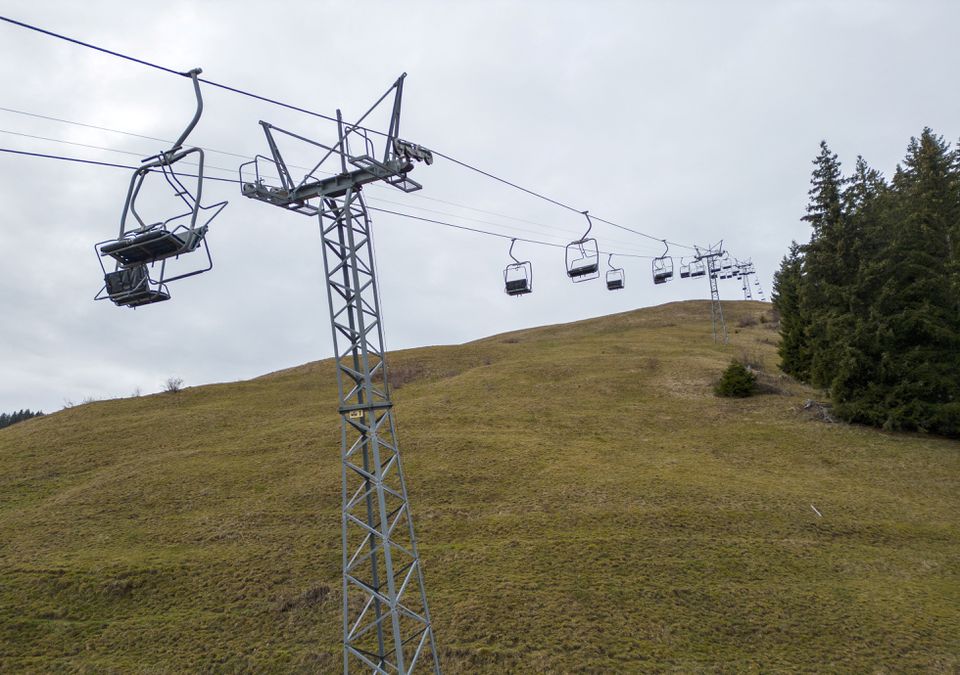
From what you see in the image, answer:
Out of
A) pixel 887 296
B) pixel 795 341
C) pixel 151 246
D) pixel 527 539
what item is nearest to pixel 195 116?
pixel 151 246

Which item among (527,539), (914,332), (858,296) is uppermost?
(858,296)

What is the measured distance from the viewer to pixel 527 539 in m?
26.2

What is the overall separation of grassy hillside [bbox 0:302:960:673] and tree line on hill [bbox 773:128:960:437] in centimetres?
250

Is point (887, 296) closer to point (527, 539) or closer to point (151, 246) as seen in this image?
point (527, 539)

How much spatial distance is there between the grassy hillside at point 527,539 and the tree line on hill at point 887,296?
2503 mm

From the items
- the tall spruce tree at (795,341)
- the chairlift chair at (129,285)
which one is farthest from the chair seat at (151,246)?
the tall spruce tree at (795,341)

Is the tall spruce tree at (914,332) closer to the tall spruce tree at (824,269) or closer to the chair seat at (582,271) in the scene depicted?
the tall spruce tree at (824,269)

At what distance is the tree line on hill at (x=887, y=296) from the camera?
3562 cm

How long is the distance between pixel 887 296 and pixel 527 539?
26.7m

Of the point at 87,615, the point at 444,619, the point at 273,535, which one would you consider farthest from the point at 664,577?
the point at 87,615

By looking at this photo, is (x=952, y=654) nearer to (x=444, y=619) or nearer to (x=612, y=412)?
(x=444, y=619)

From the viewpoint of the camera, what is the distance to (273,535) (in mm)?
28172

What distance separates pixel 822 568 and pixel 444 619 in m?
14.4

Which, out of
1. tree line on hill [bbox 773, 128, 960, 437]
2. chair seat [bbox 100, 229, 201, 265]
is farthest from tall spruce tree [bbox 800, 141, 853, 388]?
chair seat [bbox 100, 229, 201, 265]
